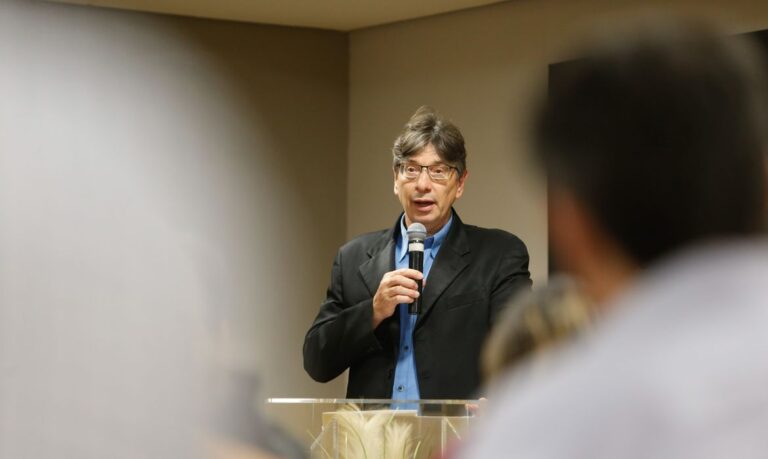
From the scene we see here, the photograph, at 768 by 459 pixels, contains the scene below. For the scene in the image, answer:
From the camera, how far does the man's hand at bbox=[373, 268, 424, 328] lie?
261 cm

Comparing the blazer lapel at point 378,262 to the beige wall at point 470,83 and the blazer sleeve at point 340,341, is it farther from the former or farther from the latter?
the beige wall at point 470,83

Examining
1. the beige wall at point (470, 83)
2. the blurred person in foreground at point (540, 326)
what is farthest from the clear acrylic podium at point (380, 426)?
the beige wall at point (470, 83)

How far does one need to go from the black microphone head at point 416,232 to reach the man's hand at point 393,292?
0.52 ft

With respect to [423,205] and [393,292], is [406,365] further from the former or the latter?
[423,205]

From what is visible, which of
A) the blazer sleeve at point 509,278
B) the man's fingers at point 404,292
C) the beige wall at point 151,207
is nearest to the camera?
the beige wall at point 151,207

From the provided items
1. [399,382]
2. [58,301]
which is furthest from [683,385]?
[399,382]

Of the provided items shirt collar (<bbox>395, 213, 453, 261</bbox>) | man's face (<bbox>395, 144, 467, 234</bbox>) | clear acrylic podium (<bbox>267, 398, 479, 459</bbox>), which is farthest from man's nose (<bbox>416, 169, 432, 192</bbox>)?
clear acrylic podium (<bbox>267, 398, 479, 459</bbox>)

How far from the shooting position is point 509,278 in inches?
110

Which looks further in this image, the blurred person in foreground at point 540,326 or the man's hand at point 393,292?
the man's hand at point 393,292

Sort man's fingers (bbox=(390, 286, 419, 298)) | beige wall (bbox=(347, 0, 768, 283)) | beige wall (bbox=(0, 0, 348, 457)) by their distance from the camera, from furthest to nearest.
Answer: beige wall (bbox=(347, 0, 768, 283)) → man's fingers (bbox=(390, 286, 419, 298)) → beige wall (bbox=(0, 0, 348, 457))

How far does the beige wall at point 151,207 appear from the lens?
3.16 feet

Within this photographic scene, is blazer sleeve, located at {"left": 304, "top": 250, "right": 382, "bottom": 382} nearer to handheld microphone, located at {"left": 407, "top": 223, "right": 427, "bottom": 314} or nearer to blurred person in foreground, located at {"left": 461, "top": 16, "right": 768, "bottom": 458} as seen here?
handheld microphone, located at {"left": 407, "top": 223, "right": 427, "bottom": 314}

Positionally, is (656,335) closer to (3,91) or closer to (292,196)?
(3,91)

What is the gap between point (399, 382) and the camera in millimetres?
2703
